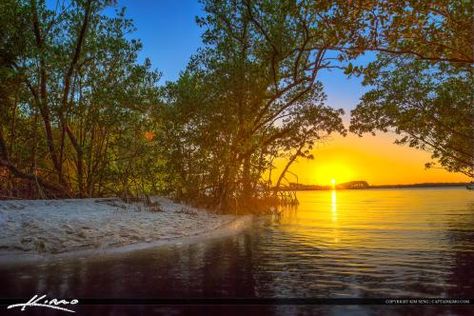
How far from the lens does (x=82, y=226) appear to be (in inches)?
→ 478

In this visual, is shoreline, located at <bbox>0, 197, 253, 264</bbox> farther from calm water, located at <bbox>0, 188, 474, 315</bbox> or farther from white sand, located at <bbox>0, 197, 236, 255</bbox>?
calm water, located at <bbox>0, 188, 474, 315</bbox>

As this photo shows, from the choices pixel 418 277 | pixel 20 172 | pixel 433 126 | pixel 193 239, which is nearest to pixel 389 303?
pixel 418 277

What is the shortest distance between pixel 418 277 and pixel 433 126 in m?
21.7

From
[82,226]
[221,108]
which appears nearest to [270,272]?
[82,226]

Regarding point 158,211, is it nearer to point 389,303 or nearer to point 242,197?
point 242,197

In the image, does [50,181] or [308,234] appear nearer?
[308,234]

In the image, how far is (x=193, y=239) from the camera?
13.8 meters

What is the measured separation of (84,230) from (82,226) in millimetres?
302

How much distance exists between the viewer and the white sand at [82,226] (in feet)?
35.1

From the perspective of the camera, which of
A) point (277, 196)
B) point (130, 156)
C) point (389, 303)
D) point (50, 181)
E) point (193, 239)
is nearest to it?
point (389, 303)
